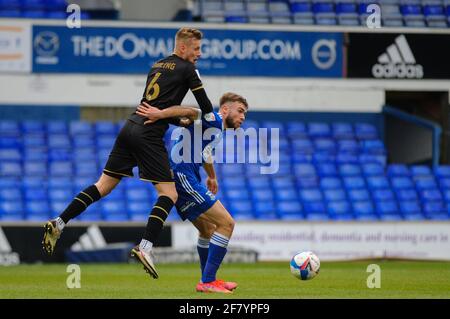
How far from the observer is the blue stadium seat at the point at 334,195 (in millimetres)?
21594

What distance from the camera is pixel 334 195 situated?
21703 millimetres

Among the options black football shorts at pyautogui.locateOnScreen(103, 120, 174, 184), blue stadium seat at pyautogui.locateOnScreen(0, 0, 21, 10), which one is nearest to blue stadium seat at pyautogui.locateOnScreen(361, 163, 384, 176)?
blue stadium seat at pyautogui.locateOnScreen(0, 0, 21, 10)

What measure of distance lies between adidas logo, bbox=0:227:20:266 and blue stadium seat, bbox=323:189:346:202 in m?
6.93

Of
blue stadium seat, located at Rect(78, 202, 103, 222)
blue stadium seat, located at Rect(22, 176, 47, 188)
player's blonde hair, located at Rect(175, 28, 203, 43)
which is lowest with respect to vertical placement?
blue stadium seat, located at Rect(78, 202, 103, 222)

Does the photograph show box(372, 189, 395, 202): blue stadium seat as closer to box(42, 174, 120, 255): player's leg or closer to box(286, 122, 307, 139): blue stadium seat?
box(286, 122, 307, 139): blue stadium seat

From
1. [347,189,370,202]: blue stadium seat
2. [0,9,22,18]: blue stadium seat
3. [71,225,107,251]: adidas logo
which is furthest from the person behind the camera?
[0,9,22,18]: blue stadium seat

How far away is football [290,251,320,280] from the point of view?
10352 millimetres

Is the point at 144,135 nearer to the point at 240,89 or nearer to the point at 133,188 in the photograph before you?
the point at 133,188

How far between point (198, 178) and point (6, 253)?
344 inches

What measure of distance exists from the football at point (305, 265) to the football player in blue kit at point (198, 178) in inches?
36.5

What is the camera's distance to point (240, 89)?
76.5 ft

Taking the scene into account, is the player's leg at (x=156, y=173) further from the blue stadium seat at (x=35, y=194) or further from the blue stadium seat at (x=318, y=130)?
the blue stadium seat at (x=318, y=130)

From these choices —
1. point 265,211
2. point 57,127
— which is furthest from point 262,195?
point 57,127
